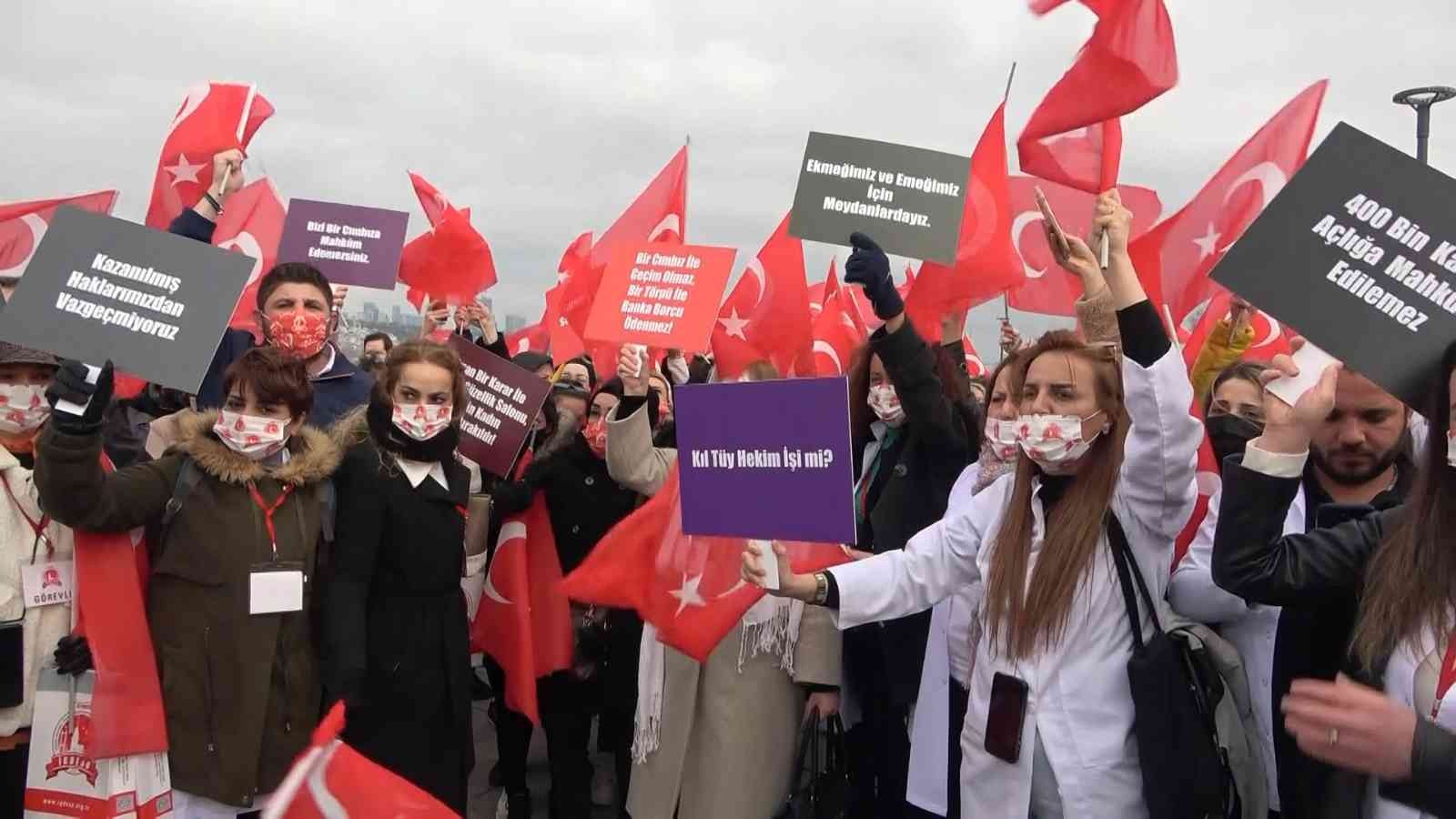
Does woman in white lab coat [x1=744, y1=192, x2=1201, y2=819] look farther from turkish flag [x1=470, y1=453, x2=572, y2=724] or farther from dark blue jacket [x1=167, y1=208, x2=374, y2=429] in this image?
dark blue jacket [x1=167, y1=208, x2=374, y2=429]

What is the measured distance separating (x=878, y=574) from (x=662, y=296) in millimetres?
2137

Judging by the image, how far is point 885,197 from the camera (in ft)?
14.8

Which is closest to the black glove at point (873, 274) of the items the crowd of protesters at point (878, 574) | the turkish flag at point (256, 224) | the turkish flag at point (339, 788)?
the crowd of protesters at point (878, 574)

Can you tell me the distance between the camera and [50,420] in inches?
113

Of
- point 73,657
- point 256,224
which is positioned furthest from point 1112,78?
point 256,224

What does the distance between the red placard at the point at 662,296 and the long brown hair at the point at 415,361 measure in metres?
0.90

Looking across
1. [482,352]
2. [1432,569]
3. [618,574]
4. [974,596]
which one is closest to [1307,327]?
[1432,569]

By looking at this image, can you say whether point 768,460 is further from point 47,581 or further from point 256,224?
point 256,224

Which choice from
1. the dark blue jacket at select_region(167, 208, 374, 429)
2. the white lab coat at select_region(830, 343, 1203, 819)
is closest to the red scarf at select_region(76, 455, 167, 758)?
the dark blue jacket at select_region(167, 208, 374, 429)

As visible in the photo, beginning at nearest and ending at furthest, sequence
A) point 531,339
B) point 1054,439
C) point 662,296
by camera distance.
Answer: point 1054,439, point 662,296, point 531,339

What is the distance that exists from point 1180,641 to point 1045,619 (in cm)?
32

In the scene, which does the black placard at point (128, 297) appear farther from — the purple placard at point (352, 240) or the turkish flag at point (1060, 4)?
the purple placard at point (352, 240)

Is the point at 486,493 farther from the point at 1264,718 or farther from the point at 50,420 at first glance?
the point at 1264,718

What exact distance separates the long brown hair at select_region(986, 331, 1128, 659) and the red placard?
194 cm
